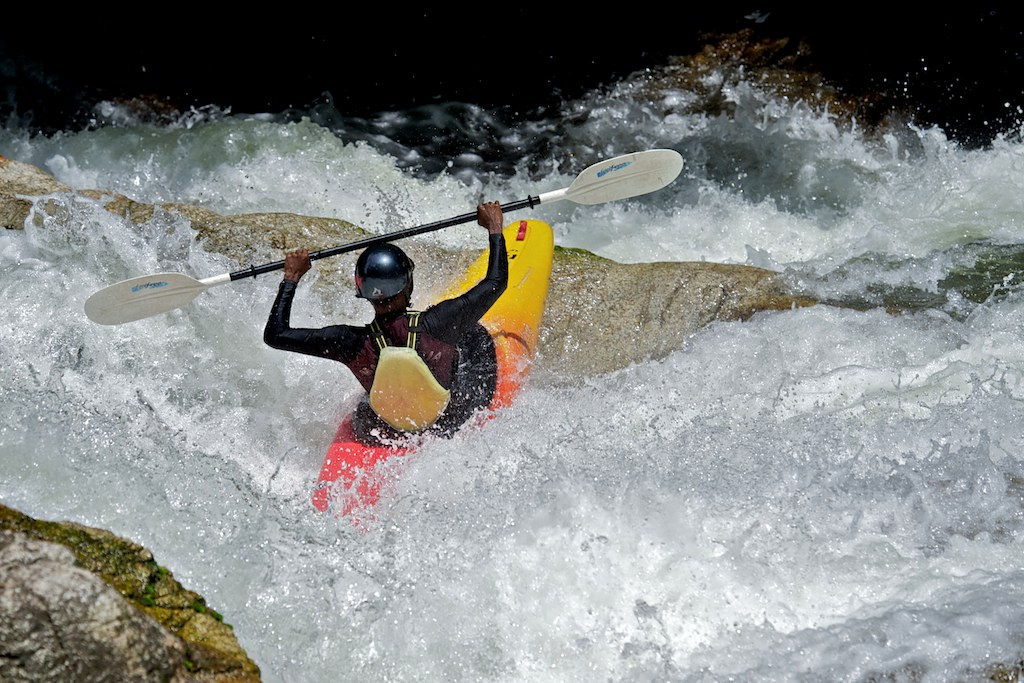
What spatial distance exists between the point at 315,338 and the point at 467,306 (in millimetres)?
565

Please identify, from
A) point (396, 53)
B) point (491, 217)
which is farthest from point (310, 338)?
point (396, 53)

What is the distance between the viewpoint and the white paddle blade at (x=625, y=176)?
14.2 ft

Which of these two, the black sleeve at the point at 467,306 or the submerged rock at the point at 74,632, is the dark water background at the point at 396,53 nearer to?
the black sleeve at the point at 467,306

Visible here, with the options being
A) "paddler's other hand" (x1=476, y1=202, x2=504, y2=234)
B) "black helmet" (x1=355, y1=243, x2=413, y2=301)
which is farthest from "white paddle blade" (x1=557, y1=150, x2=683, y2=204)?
"black helmet" (x1=355, y1=243, x2=413, y2=301)

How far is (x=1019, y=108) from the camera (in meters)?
5.96

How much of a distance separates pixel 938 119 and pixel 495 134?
2.95 meters

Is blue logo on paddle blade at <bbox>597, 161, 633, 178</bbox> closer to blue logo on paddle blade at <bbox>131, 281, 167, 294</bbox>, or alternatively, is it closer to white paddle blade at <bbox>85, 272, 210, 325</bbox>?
white paddle blade at <bbox>85, 272, 210, 325</bbox>

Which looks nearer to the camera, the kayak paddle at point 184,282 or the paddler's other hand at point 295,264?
the paddler's other hand at point 295,264

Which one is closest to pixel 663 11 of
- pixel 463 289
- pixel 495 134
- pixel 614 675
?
pixel 495 134

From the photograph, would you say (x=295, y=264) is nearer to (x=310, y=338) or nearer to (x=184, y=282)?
(x=310, y=338)

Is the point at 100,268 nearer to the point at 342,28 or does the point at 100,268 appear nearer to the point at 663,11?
the point at 342,28

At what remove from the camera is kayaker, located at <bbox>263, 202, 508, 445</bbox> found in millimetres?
3318

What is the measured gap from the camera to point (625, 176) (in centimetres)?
443

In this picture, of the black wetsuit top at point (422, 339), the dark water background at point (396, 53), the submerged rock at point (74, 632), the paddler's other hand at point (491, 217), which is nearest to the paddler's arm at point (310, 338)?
the black wetsuit top at point (422, 339)
